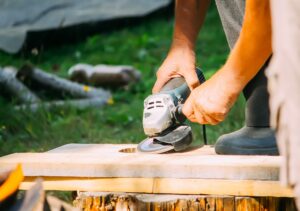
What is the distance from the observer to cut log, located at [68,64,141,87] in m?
6.62

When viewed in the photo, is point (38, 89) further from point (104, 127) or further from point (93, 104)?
point (104, 127)

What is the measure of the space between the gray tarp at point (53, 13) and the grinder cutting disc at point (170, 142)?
4.46 m

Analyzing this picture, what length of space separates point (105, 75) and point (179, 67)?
10.9 feet

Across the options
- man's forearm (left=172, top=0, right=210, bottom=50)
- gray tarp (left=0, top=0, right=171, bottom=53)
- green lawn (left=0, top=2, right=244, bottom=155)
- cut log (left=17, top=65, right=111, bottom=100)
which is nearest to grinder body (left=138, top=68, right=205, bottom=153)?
man's forearm (left=172, top=0, right=210, bottom=50)

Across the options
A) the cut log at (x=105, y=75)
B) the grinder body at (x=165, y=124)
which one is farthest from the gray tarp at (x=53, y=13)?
the grinder body at (x=165, y=124)

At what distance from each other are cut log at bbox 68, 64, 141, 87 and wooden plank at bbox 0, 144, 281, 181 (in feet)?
11.3

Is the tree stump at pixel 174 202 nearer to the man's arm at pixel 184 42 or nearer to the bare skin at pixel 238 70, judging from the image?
the bare skin at pixel 238 70

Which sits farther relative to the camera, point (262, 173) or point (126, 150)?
point (126, 150)

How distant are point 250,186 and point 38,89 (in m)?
3.85

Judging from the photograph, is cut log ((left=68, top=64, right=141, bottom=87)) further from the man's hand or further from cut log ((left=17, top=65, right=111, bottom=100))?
the man's hand

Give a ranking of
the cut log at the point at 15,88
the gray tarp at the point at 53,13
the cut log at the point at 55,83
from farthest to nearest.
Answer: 1. the gray tarp at the point at 53,13
2. the cut log at the point at 55,83
3. the cut log at the point at 15,88

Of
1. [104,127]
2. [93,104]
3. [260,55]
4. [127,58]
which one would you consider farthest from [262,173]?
[127,58]

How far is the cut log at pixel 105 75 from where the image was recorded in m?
6.62

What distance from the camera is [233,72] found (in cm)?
254
